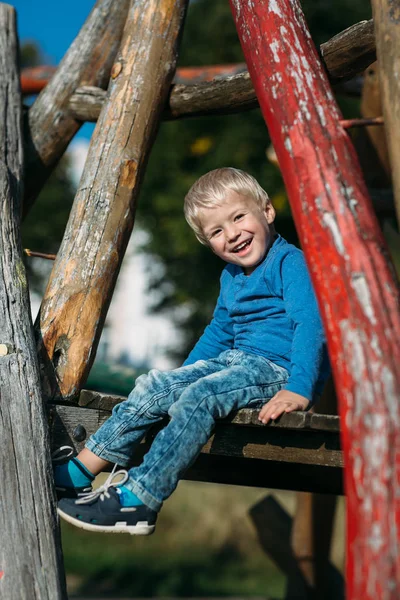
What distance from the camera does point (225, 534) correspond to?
1058 cm

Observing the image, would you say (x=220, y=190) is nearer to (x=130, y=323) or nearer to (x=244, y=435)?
(x=244, y=435)

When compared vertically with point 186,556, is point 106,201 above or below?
above

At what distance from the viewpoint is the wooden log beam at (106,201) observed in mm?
2893

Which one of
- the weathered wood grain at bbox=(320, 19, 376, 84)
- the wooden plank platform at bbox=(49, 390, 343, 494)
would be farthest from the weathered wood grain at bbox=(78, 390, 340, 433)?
the weathered wood grain at bbox=(320, 19, 376, 84)

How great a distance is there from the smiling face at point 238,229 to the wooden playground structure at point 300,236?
1.61 ft

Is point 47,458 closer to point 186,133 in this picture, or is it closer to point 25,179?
point 25,179

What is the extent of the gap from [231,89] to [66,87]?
1.06 metres

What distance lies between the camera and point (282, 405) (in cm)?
227

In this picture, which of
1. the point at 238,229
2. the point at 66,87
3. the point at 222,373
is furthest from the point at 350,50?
the point at 66,87

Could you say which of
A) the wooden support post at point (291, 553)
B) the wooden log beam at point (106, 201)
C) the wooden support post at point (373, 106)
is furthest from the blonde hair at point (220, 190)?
the wooden support post at point (291, 553)

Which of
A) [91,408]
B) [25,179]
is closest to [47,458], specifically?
[91,408]

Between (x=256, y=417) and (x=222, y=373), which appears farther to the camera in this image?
(x=222, y=373)

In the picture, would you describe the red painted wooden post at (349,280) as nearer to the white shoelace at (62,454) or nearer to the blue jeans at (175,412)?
the blue jeans at (175,412)

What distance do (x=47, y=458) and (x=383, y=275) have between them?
1.15 meters
